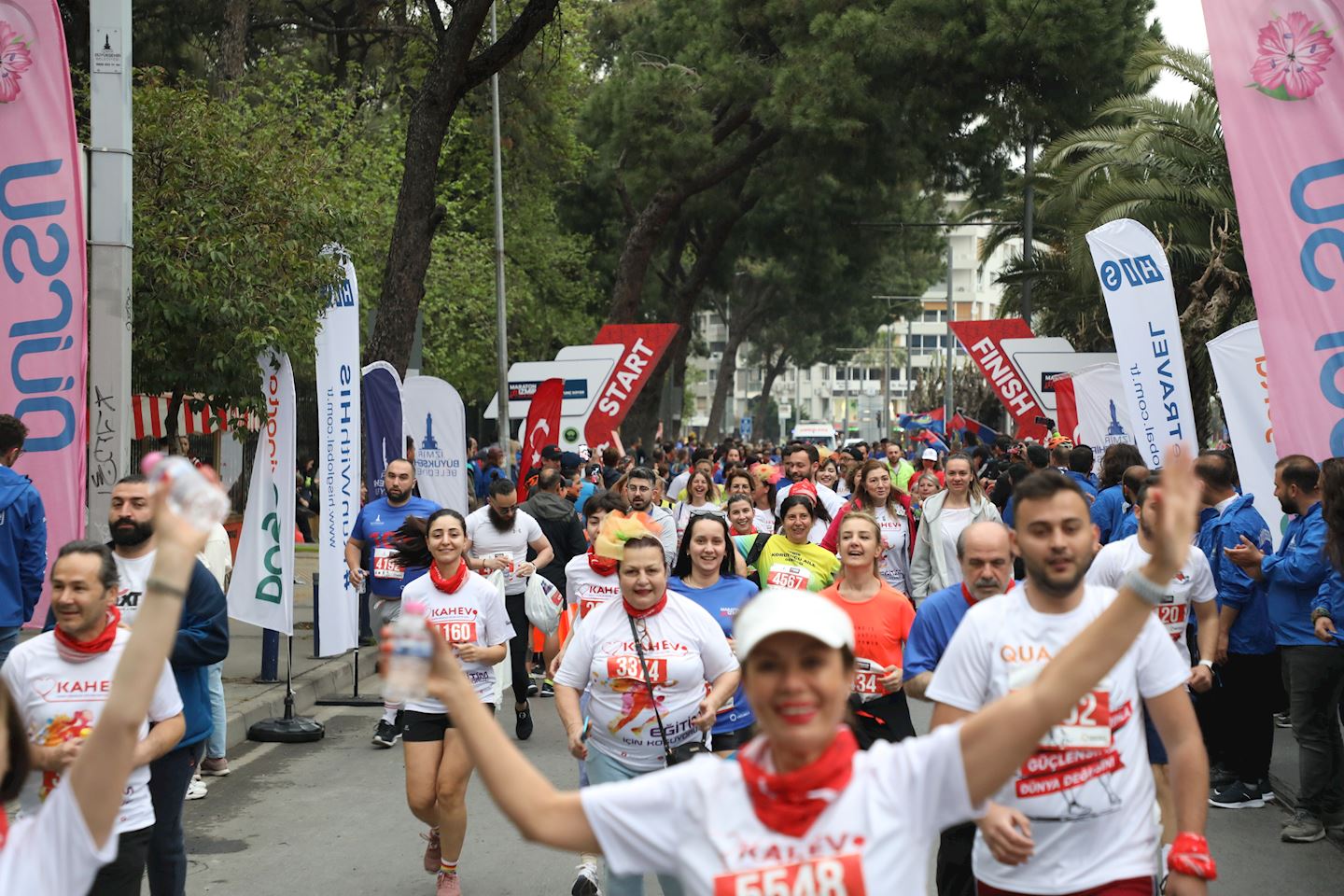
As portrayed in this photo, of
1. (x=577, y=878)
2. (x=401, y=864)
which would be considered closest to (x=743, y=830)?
(x=577, y=878)

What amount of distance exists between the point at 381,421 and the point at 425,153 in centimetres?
296

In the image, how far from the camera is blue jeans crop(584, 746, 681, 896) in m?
5.62

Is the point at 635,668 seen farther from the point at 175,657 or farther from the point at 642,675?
the point at 175,657

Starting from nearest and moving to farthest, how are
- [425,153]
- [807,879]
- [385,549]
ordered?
1. [807,879]
2. [385,549]
3. [425,153]

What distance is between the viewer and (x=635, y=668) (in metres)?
5.82

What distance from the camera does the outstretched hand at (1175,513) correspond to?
8.86ft

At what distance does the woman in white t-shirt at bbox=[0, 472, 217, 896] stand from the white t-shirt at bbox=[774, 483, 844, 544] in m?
6.64

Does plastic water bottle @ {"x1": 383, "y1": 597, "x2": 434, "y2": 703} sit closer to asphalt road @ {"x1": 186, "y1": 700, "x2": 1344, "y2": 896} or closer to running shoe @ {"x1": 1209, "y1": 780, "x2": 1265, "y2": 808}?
asphalt road @ {"x1": 186, "y1": 700, "x2": 1344, "y2": 896}

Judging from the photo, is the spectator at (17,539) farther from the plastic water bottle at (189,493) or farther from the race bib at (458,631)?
the plastic water bottle at (189,493)

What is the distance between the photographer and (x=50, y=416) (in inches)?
314

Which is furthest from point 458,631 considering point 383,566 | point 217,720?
point 217,720

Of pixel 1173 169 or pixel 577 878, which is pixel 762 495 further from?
pixel 1173 169

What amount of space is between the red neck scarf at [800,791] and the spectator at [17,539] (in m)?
5.68

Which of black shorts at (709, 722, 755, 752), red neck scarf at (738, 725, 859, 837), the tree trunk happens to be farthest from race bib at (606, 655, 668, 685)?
the tree trunk
